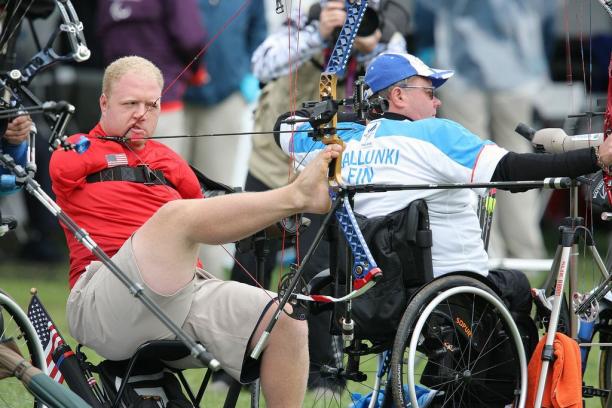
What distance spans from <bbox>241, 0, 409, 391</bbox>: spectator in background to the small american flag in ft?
4.76

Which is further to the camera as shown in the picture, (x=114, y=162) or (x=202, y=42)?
(x=202, y=42)

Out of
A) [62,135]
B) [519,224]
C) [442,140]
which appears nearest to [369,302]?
[442,140]

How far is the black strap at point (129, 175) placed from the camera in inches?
183

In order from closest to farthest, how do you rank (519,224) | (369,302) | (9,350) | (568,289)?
(9,350), (369,302), (568,289), (519,224)

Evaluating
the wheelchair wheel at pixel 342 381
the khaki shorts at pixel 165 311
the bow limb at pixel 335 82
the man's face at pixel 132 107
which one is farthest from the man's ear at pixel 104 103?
the wheelchair wheel at pixel 342 381

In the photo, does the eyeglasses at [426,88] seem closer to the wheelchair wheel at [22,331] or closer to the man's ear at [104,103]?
the man's ear at [104,103]

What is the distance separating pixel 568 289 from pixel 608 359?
0.48 metres

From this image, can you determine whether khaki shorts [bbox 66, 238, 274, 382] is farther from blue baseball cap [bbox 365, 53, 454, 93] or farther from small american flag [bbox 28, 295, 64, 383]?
blue baseball cap [bbox 365, 53, 454, 93]

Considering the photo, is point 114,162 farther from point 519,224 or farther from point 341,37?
point 519,224

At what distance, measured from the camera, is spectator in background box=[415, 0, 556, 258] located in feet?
30.1

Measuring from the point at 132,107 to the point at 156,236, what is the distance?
2.52 feet

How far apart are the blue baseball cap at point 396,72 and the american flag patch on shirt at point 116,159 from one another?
104cm

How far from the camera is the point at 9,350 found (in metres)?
4.33

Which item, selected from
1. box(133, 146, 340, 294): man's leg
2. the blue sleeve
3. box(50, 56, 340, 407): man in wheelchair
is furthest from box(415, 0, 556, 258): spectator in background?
box(133, 146, 340, 294): man's leg
